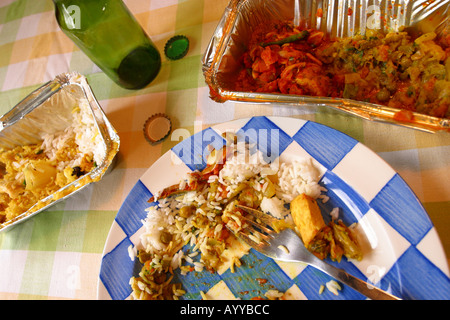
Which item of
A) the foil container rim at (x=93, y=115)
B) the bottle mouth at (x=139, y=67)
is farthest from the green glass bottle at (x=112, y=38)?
the foil container rim at (x=93, y=115)

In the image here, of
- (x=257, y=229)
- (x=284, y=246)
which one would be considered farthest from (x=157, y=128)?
(x=284, y=246)

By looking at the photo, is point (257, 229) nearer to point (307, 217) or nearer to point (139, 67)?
point (307, 217)

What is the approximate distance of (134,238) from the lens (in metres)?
1.27

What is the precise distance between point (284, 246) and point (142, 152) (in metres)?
0.84

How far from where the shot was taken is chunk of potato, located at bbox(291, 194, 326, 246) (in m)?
1.03

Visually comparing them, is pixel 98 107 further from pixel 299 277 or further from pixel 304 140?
pixel 299 277

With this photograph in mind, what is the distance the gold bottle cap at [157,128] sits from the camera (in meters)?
1.50

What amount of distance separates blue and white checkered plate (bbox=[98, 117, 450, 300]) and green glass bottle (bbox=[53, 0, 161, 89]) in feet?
1.85

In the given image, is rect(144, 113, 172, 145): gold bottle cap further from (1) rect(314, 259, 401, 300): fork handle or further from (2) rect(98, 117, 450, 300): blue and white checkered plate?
(1) rect(314, 259, 401, 300): fork handle

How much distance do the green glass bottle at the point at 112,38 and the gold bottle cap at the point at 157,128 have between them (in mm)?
236

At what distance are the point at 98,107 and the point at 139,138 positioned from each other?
0.24m

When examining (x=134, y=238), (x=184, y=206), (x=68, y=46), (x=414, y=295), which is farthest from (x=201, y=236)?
(x=68, y=46)

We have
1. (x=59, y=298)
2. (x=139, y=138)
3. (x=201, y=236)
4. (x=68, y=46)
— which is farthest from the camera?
(x=68, y=46)

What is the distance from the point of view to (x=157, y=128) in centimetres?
154
